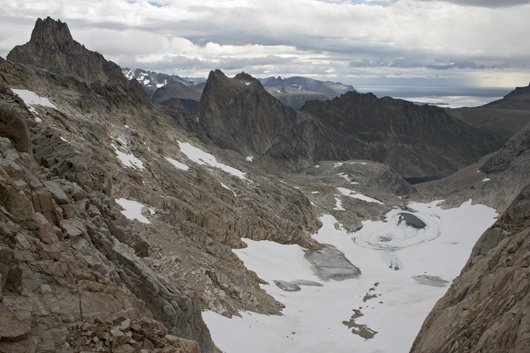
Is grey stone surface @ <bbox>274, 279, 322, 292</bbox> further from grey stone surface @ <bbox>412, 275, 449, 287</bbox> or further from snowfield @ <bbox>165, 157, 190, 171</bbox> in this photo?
snowfield @ <bbox>165, 157, 190, 171</bbox>

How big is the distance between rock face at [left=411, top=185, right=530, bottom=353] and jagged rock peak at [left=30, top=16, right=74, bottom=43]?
438ft

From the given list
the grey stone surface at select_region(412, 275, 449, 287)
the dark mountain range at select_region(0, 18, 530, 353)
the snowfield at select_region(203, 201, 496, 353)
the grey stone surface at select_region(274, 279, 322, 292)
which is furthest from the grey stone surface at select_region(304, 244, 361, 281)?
the grey stone surface at select_region(412, 275, 449, 287)

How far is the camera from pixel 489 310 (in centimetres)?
1803

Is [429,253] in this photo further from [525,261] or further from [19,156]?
[19,156]

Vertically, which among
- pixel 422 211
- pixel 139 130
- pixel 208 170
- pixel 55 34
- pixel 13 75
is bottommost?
pixel 422 211

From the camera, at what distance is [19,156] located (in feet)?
56.1

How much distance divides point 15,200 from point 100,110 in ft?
181

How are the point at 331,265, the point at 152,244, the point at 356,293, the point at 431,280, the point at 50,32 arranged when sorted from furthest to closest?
1. the point at 50,32
2. the point at 431,280
3. the point at 331,265
4. the point at 356,293
5. the point at 152,244

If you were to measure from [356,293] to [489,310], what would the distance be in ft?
96.4

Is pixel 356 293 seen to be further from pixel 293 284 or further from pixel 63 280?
pixel 63 280

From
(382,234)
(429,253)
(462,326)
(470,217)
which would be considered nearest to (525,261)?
(462,326)

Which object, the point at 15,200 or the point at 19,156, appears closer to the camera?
the point at 15,200

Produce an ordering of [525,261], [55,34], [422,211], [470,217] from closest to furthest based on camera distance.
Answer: [525,261]
[470,217]
[422,211]
[55,34]

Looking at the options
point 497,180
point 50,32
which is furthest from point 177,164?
point 50,32
